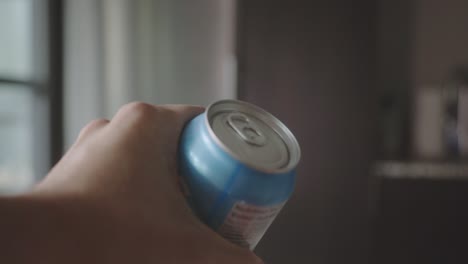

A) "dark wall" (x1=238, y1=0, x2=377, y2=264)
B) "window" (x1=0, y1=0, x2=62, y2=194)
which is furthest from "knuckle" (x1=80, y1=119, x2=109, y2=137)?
"window" (x1=0, y1=0, x2=62, y2=194)

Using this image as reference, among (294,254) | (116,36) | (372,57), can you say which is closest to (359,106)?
(372,57)

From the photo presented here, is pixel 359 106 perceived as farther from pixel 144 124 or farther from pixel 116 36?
pixel 144 124

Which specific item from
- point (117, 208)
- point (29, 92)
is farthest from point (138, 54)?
point (117, 208)

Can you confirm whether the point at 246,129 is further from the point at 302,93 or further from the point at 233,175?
the point at 302,93

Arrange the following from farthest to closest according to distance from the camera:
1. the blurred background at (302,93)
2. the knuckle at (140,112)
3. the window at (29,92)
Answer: the window at (29,92)
the blurred background at (302,93)
the knuckle at (140,112)

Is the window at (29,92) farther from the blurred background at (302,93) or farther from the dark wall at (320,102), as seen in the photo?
the dark wall at (320,102)

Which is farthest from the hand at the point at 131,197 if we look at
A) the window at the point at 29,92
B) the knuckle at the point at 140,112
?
the window at the point at 29,92

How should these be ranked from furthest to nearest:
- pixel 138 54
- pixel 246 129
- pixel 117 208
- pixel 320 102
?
1. pixel 138 54
2. pixel 320 102
3. pixel 246 129
4. pixel 117 208
